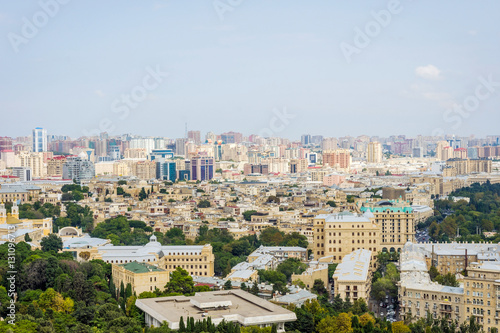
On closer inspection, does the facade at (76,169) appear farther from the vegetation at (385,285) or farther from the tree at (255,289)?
the tree at (255,289)

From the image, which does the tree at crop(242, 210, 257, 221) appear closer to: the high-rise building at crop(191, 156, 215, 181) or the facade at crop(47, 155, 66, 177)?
the facade at crop(47, 155, 66, 177)

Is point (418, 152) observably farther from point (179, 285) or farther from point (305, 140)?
point (179, 285)

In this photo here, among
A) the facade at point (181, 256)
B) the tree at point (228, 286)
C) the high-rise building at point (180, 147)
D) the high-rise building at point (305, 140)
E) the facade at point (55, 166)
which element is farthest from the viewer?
the high-rise building at point (305, 140)

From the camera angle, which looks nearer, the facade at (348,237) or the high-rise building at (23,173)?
the facade at (348,237)

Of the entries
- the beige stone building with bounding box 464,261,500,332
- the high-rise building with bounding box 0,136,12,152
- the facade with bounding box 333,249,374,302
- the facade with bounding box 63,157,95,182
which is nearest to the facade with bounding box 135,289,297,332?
the facade with bounding box 333,249,374,302

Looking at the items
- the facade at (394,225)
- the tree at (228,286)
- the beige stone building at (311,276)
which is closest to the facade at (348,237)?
the facade at (394,225)
